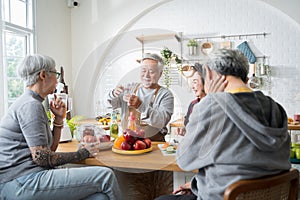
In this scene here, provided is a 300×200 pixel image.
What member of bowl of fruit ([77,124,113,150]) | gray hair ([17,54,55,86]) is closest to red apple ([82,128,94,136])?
bowl of fruit ([77,124,113,150])

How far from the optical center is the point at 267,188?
971 millimetres

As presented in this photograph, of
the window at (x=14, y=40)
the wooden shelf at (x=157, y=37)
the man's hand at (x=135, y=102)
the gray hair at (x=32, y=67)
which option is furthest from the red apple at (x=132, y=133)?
the window at (x=14, y=40)

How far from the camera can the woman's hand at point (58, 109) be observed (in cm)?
165

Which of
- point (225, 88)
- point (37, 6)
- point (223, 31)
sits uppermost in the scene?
point (37, 6)

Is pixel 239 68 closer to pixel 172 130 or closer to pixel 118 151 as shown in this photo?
pixel 172 130

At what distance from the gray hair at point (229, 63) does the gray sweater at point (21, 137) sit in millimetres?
787

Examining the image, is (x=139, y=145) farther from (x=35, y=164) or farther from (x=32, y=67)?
(x=32, y=67)

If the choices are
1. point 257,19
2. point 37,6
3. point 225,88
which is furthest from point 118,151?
point 257,19

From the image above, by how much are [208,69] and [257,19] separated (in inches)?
98.2

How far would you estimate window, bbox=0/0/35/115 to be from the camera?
2617mm

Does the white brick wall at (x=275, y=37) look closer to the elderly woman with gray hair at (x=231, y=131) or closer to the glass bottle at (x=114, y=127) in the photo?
the glass bottle at (x=114, y=127)

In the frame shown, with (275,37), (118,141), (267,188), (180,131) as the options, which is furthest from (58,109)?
(275,37)

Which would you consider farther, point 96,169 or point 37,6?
point 37,6

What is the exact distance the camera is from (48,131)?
1.44 metres
